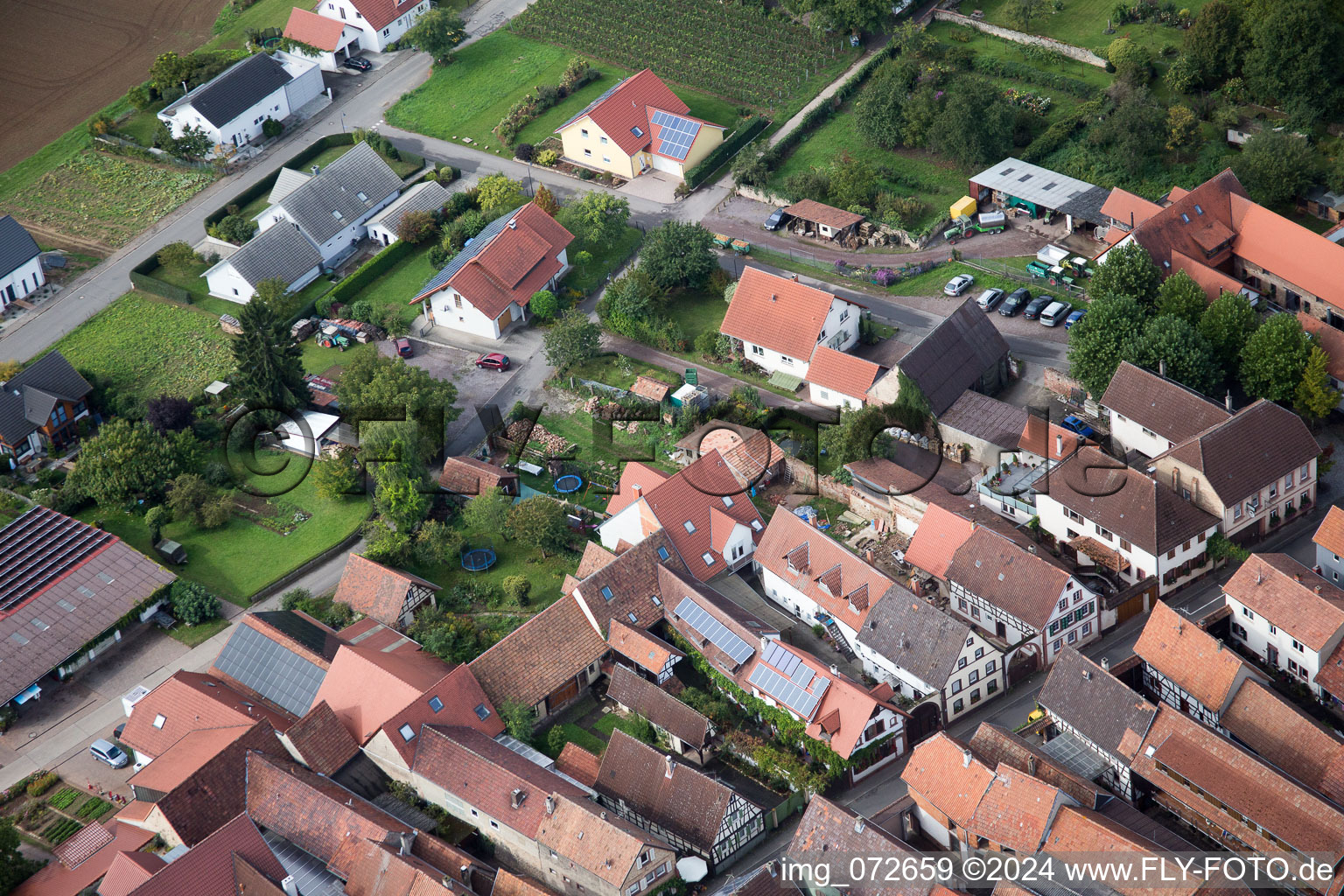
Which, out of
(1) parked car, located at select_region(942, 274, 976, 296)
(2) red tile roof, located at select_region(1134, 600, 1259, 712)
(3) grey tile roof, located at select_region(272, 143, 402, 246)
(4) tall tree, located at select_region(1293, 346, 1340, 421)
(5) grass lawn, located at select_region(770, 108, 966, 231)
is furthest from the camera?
(3) grey tile roof, located at select_region(272, 143, 402, 246)

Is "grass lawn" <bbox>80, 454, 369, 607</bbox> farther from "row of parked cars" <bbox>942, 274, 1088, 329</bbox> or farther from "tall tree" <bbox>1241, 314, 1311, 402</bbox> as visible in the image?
"tall tree" <bbox>1241, 314, 1311, 402</bbox>

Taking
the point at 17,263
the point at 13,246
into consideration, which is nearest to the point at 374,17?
the point at 13,246

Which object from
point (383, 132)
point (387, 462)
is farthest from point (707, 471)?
point (383, 132)

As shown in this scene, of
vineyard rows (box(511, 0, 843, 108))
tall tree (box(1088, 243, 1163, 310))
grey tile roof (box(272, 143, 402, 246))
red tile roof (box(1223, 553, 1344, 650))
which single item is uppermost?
tall tree (box(1088, 243, 1163, 310))

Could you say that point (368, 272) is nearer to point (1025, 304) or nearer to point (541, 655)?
point (541, 655)

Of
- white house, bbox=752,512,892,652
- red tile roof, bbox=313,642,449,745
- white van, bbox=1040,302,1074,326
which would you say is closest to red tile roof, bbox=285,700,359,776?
red tile roof, bbox=313,642,449,745
